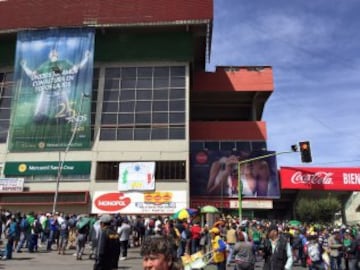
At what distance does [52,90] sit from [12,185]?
9920 millimetres

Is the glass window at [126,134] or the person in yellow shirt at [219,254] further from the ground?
the glass window at [126,134]

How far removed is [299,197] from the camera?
4662 centimetres

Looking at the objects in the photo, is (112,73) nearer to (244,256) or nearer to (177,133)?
(177,133)

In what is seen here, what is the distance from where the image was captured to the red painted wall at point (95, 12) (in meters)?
43.9

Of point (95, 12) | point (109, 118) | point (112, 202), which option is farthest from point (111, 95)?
point (112, 202)

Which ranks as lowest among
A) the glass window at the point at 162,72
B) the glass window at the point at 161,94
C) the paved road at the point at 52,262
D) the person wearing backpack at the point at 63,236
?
the paved road at the point at 52,262

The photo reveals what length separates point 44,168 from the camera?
41.8 metres

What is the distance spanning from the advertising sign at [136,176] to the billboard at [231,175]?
4.23 metres

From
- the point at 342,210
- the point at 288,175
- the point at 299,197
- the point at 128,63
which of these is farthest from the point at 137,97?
the point at 342,210

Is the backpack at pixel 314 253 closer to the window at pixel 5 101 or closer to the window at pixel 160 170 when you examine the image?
the window at pixel 160 170

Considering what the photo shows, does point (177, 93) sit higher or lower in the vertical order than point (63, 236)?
higher

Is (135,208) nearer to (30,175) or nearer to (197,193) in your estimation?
(197,193)

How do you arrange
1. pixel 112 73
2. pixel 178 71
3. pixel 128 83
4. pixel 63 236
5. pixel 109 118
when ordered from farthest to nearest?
pixel 112 73 < pixel 128 83 < pixel 178 71 < pixel 109 118 < pixel 63 236

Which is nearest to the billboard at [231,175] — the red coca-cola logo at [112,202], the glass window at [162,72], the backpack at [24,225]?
the red coca-cola logo at [112,202]
